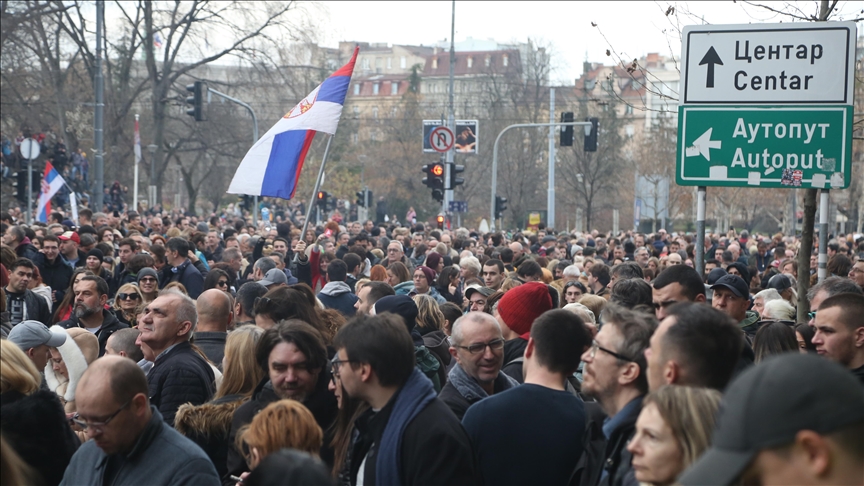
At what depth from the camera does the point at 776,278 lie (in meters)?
10.6

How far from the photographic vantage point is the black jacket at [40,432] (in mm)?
3986

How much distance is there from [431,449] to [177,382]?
229 cm

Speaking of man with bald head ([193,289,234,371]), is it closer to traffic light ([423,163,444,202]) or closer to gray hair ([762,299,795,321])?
gray hair ([762,299,795,321])

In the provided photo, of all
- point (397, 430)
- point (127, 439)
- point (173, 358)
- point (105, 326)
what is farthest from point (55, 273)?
point (397, 430)

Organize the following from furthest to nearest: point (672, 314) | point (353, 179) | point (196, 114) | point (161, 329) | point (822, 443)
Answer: point (353, 179), point (196, 114), point (161, 329), point (672, 314), point (822, 443)

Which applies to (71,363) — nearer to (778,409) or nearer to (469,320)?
(469,320)

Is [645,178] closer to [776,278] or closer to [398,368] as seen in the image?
[776,278]

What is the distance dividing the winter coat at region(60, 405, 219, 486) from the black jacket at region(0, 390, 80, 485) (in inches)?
7.3

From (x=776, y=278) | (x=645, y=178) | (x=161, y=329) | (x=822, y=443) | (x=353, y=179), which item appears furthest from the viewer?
(x=353, y=179)

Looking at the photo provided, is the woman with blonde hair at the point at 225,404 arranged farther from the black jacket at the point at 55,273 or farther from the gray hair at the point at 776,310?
the black jacket at the point at 55,273

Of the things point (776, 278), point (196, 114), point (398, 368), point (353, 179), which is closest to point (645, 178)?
point (353, 179)

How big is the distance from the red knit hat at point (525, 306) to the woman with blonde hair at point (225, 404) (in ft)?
6.01

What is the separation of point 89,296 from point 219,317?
6.91ft

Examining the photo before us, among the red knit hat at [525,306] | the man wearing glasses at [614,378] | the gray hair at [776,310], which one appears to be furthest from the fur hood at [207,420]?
the gray hair at [776,310]
